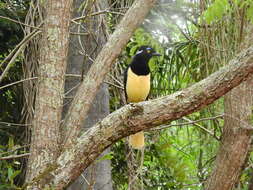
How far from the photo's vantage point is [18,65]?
4660 millimetres

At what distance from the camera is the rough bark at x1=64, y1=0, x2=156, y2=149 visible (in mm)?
2699

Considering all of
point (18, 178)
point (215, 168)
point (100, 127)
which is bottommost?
point (18, 178)

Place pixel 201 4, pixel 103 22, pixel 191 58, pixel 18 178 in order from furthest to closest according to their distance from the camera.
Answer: pixel 191 58 → pixel 18 178 → pixel 103 22 → pixel 201 4

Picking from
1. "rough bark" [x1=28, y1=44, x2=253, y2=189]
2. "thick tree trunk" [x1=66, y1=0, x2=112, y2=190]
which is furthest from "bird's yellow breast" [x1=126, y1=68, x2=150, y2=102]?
"rough bark" [x1=28, y1=44, x2=253, y2=189]

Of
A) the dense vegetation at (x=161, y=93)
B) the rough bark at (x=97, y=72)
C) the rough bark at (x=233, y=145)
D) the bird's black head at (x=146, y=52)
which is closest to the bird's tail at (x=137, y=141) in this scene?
the dense vegetation at (x=161, y=93)

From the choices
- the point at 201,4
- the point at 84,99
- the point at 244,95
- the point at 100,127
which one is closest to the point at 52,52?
the point at 84,99

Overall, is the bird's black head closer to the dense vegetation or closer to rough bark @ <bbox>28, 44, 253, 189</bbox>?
the dense vegetation

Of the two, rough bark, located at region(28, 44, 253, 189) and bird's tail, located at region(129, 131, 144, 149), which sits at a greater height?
rough bark, located at region(28, 44, 253, 189)

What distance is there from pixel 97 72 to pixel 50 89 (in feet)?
0.87

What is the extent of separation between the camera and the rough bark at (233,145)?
135 inches

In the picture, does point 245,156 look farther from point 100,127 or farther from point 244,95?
point 100,127

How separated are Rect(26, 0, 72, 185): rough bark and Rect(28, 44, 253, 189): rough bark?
0.30ft

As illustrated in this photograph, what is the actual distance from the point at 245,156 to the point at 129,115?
1297 millimetres

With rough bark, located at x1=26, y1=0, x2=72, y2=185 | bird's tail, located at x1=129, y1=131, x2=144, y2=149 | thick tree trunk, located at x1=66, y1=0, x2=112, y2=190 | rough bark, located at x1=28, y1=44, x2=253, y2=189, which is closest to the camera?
rough bark, located at x1=28, y1=44, x2=253, y2=189
